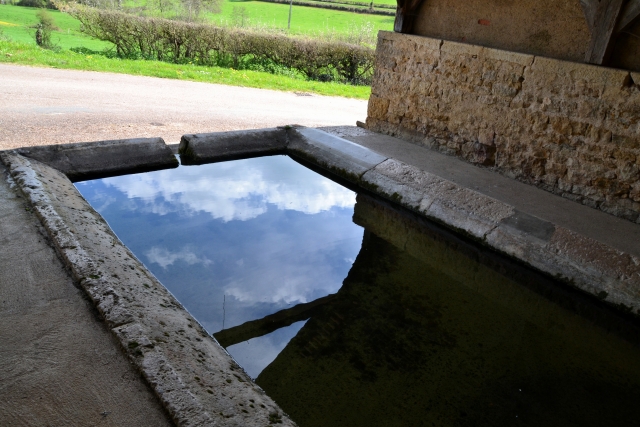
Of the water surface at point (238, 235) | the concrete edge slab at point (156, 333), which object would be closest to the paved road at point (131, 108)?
the water surface at point (238, 235)

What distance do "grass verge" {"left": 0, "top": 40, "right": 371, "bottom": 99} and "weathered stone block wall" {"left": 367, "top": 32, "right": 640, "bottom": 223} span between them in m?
4.70

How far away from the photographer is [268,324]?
112 inches

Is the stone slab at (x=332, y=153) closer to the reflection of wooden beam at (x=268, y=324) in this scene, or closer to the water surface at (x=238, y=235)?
the water surface at (x=238, y=235)

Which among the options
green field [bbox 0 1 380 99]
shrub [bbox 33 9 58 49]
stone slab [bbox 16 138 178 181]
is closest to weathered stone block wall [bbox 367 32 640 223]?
stone slab [bbox 16 138 178 181]

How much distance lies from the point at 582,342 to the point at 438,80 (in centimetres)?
362

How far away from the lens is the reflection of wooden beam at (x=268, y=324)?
106 inches

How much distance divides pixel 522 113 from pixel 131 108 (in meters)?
5.16

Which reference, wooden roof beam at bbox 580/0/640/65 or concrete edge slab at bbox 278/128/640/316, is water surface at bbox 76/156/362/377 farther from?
wooden roof beam at bbox 580/0/640/65

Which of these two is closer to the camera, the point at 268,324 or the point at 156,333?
the point at 156,333

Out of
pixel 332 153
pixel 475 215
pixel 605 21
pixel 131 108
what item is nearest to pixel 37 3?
pixel 131 108

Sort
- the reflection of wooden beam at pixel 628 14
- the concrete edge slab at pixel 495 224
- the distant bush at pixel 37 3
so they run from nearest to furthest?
the concrete edge slab at pixel 495 224
the reflection of wooden beam at pixel 628 14
the distant bush at pixel 37 3

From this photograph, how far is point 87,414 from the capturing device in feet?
5.52

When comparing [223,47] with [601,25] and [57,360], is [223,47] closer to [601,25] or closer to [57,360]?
[601,25]

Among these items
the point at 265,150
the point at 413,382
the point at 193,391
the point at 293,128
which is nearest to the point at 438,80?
the point at 293,128
